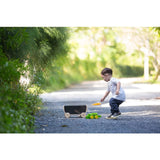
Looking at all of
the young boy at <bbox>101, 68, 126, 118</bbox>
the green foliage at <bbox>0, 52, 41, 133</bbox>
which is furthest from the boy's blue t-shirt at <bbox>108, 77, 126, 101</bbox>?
the green foliage at <bbox>0, 52, 41, 133</bbox>

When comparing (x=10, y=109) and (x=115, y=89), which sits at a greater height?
(x=115, y=89)

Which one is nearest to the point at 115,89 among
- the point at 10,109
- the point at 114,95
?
the point at 114,95

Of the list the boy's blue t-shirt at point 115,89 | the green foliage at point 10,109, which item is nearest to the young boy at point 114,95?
the boy's blue t-shirt at point 115,89

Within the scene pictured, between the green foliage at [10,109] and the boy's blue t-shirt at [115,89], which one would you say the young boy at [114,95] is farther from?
the green foliage at [10,109]

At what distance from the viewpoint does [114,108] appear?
3.72 m

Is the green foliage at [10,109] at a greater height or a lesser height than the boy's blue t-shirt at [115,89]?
lesser

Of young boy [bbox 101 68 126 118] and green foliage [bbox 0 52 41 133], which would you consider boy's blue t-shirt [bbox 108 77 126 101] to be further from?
green foliage [bbox 0 52 41 133]

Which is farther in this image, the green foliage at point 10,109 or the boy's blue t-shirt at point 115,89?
the boy's blue t-shirt at point 115,89

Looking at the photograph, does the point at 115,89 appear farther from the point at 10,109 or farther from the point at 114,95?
the point at 10,109
